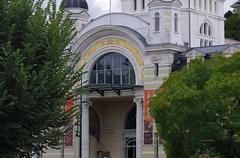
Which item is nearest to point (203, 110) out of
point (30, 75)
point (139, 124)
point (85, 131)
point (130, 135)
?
point (30, 75)

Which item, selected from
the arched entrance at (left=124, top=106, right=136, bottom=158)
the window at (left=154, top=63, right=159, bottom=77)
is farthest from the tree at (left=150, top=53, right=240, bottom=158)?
the arched entrance at (left=124, top=106, right=136, bottom=158)

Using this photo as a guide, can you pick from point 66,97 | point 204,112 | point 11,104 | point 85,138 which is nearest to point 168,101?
point 204,112

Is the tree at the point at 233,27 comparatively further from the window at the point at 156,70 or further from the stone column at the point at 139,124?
the stone column at the point at 139,124

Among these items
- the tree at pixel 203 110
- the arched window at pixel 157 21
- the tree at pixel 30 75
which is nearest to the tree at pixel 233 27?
the arched window at pixel 157 21

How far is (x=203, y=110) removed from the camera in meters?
45.7

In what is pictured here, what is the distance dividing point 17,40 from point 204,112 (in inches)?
759

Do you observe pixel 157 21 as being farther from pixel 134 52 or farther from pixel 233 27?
pixel 233 27

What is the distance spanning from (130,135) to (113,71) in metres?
6.93

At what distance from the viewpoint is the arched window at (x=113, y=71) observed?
74.8 meters

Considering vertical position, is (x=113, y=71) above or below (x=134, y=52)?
below

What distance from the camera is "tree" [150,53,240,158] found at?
1781 inches

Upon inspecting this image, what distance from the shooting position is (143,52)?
7312 cm

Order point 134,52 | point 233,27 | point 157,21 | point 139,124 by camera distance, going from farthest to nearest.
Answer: point 233,27 → point 134,52 → point 157,21 → point 139,124

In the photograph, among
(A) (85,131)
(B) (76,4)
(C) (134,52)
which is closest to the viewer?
(C) (134,52)
